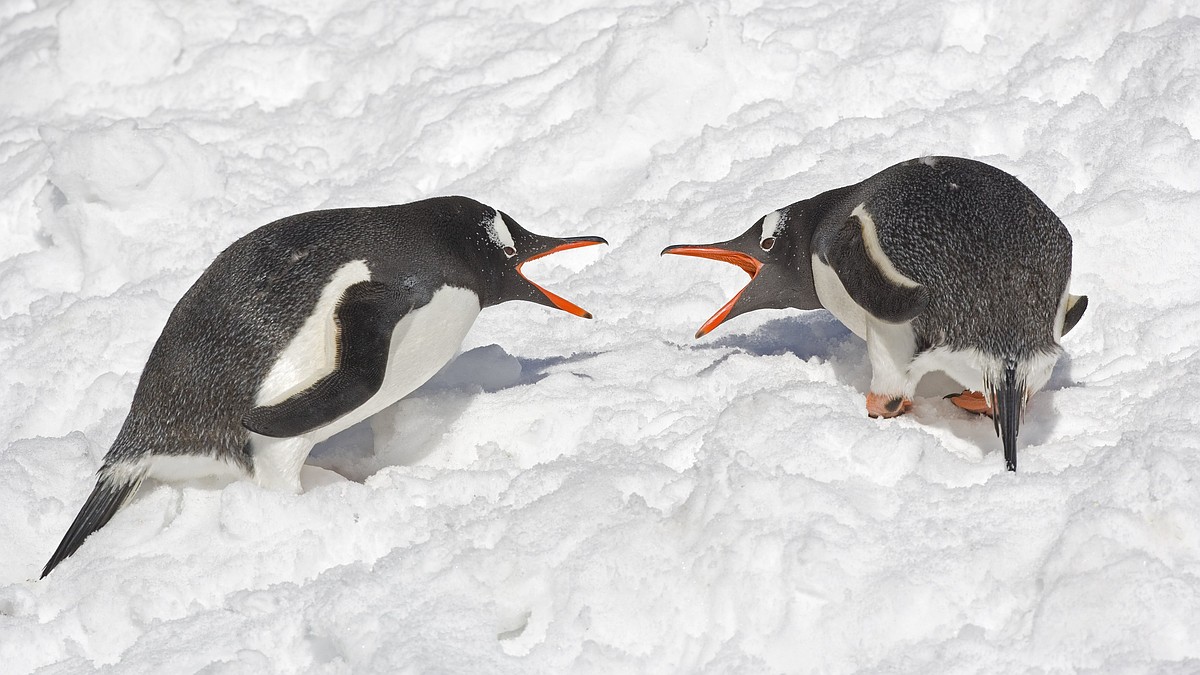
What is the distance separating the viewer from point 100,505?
3.00 meters

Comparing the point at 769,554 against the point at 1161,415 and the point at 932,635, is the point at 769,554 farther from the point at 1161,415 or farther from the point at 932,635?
the point at 1161,415

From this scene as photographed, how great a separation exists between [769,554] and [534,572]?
1.63 feet

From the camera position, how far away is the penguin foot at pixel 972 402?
3162mm

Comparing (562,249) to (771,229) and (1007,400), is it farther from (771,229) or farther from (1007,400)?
(1007,400)

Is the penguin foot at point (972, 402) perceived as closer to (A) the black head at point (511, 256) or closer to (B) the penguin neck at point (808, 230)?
(B) the penguin neck at point (808, 230)

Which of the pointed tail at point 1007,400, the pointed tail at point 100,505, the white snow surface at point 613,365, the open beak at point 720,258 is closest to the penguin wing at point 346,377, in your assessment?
the white snow surface at point 613,365

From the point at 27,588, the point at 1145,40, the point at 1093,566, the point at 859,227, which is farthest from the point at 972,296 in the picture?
the point at 27,588

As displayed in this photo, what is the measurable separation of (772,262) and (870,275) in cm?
58

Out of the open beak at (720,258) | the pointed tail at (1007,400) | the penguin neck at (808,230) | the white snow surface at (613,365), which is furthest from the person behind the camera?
the open beak at (720,258)

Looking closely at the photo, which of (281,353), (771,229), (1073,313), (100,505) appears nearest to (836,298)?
(771,229)

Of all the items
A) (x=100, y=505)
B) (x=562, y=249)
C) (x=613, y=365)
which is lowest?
(x=613, y=365)

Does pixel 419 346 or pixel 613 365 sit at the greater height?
pixel 419 346

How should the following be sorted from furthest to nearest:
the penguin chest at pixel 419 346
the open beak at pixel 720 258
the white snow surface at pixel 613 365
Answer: the open beak at pixel 720 258
the penguin chest at pixel 419 346
the white snow surface at pixel 613 365

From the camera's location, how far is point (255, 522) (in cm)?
286
